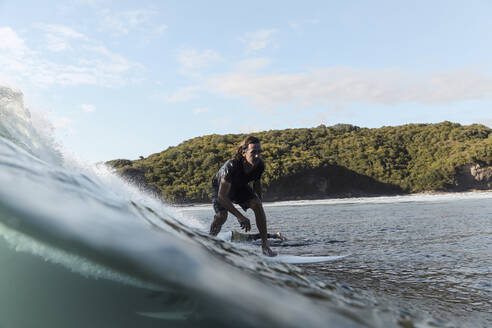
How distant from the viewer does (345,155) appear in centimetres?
4397

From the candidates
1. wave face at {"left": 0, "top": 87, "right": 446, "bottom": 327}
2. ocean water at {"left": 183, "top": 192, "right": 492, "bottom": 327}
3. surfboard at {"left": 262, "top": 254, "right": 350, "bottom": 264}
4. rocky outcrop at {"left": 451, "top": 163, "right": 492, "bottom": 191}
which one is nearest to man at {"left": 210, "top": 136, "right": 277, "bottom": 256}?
surfboard at {"left": 262, "top": 254, "right": 350, "bottom": 264}

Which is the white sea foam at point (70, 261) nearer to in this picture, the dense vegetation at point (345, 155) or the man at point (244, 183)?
the man at point (244, 183)

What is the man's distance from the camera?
445 cm

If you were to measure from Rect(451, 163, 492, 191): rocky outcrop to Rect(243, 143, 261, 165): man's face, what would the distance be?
123 ft

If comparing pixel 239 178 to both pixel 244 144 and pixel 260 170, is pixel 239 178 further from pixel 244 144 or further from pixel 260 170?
pixel 244 144

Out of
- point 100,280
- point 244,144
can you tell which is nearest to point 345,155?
point 244,144

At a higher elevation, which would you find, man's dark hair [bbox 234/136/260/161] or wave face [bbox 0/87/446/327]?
man's dark hair [bbox 234/136/260/161]

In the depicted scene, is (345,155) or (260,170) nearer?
(260,170)

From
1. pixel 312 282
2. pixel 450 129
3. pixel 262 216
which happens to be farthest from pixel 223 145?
pixel 312 282

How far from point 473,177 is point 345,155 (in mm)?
13083

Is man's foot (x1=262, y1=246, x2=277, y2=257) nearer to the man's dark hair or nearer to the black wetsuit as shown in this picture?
the black wetsuit

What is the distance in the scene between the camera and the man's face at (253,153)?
440cm

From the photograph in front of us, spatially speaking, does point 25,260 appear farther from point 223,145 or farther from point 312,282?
point 223,145

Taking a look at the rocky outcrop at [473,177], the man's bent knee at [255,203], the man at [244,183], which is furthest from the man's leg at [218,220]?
the rocky outcrop at [473,177]
